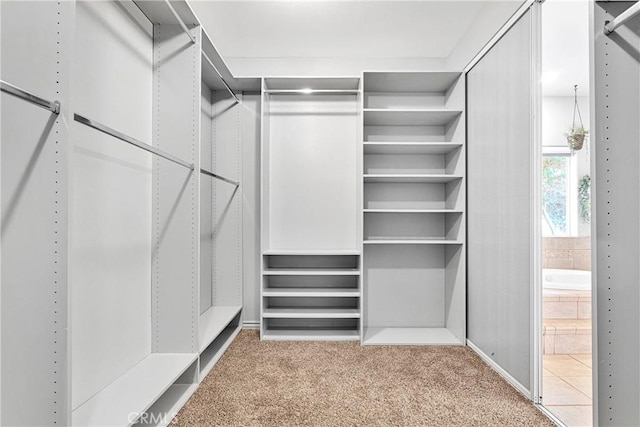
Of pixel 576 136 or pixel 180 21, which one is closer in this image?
pixel 180 21

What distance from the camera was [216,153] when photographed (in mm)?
3623

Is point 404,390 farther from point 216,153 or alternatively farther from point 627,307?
point 216,153

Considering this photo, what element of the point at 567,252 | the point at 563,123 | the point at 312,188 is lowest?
the point at 567,252

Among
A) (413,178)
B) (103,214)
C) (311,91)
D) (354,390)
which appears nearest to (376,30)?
(311,91)

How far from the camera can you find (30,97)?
3.59 feet

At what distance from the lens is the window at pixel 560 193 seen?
2.69 meters

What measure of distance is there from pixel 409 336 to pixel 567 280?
4.70ft

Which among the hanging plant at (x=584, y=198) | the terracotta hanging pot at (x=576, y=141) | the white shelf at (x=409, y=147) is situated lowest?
the hanging plant at (x=584, y=198)

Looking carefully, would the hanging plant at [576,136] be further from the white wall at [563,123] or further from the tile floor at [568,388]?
the tile floor at [568,388]

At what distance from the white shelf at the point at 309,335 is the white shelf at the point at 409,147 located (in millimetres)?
1594

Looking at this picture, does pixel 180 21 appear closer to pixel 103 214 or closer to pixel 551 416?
pixel 103 214

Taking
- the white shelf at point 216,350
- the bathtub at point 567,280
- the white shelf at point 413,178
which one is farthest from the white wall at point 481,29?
the white shelf at point 216,350

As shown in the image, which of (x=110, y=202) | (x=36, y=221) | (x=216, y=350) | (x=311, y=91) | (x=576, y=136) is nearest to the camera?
(x=36, y=221)

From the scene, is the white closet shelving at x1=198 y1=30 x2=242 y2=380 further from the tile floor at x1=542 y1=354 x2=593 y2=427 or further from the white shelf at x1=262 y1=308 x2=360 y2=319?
the tile floor at x1=542 y1=354 x2=593 y2=427
